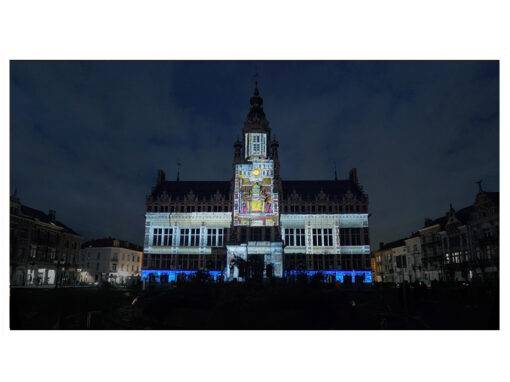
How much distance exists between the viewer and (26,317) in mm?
16719

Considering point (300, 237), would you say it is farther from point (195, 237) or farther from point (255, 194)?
point (195, 237)

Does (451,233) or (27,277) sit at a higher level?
(451,233)

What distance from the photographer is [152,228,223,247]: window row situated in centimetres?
5509

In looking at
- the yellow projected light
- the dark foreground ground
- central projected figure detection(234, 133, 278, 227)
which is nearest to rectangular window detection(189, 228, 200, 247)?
central projected figure detection(234, 133, 278, 227)

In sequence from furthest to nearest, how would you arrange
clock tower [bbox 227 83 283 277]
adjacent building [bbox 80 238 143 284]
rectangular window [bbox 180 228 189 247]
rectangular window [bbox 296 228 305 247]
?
adjacent building [bbox 80 238 143 284]
rectangular window [bbox 180 228 189 247]
rectangular window [bbox 296 228 305 247]
clock tower [bbox 227 83 283 277]

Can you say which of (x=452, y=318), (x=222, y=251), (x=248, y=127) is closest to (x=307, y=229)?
(x=222, y=251)

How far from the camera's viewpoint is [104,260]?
77750 mm

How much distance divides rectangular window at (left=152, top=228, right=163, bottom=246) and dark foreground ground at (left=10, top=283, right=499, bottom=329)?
3435 centimetres

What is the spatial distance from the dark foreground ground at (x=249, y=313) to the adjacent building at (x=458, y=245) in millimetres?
10669

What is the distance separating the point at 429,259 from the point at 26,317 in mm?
56325

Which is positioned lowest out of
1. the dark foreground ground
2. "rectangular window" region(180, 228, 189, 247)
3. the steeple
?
the dark foreground ground

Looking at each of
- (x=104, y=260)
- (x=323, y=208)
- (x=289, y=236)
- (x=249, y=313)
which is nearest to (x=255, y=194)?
(x=289, y=236)

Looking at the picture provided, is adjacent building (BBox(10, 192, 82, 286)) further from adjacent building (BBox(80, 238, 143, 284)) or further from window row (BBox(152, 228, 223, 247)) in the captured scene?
adjacent building (BBox(80, 238, 143, 284))
